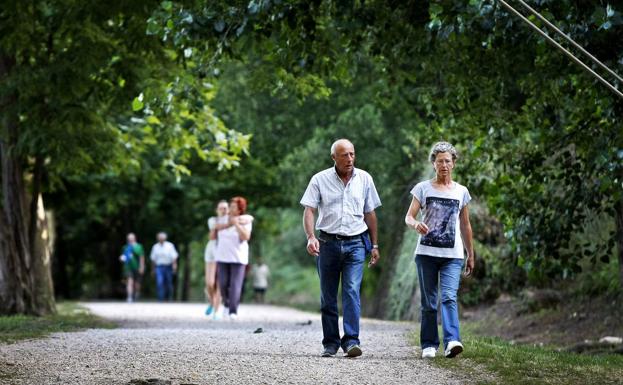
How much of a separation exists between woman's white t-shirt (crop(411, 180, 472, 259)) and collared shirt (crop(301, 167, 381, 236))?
46 cm

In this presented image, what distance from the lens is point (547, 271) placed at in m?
13.1

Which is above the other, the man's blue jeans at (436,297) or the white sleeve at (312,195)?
the white sleeve at (312,195)

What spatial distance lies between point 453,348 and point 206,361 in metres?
2.04

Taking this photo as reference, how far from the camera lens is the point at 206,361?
9.57 m

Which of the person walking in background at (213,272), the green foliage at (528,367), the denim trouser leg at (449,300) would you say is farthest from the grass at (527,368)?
the person walking in background at (213,272)

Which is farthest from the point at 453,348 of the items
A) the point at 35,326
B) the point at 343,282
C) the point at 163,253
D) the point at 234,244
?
the point at 163,253

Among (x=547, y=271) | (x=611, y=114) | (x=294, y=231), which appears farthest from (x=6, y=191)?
(x=294, y=231)

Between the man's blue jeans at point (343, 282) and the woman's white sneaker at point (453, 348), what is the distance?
2.58ft

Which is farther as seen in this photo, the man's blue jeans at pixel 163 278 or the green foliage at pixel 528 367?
the man's blue jeans at pixel 163 278

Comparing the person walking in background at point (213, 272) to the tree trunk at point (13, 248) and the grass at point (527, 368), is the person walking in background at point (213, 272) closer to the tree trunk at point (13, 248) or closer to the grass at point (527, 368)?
the tree trunk at point (13, 248)

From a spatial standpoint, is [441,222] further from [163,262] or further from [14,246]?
[163,262]

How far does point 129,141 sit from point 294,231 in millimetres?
A: 30411

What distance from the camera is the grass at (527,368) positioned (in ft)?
28.0

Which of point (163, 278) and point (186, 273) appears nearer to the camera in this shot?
point (163, 278)
